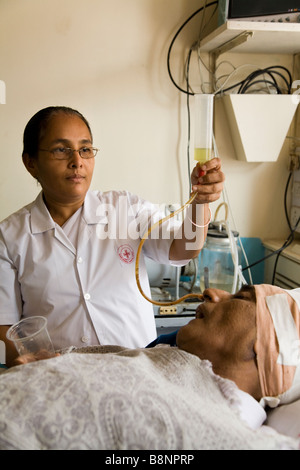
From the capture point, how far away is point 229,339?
98cm

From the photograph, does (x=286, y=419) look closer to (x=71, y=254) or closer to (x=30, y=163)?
(x=71, y=254)

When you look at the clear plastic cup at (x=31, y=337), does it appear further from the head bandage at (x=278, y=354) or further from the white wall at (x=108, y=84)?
the white wall at (x=108, y=84)

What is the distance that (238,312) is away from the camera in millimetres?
1006

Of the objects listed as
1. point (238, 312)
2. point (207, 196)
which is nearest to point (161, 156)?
point (207, 196)

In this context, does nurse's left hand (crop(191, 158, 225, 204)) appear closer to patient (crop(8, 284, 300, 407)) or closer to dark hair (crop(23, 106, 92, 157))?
patient (crop(8, 284, 300, 407))

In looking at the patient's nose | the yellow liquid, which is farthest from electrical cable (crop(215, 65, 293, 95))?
the patient's nose

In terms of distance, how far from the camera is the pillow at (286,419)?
899 millimetres

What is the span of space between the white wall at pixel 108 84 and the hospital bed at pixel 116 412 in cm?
165

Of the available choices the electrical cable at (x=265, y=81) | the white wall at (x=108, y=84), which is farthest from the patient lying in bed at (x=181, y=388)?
the electrical cable at (x=265, y=81)

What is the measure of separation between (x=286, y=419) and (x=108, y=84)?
6.49 ft

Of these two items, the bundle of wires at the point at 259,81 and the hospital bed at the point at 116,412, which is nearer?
the hospital bed at the point at 116,412

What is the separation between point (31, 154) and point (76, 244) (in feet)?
1.30

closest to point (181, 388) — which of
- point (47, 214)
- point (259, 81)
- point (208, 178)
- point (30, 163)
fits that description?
point (208, 178)

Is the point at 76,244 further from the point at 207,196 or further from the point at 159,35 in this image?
the point at 159,35
